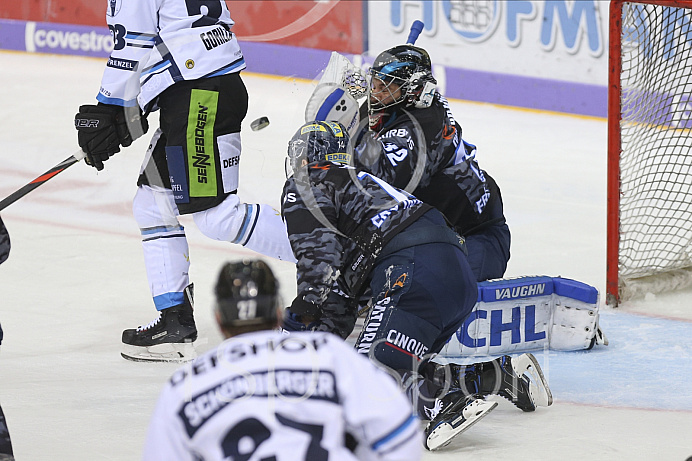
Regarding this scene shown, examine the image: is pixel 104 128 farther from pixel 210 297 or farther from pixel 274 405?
pixel 274 405

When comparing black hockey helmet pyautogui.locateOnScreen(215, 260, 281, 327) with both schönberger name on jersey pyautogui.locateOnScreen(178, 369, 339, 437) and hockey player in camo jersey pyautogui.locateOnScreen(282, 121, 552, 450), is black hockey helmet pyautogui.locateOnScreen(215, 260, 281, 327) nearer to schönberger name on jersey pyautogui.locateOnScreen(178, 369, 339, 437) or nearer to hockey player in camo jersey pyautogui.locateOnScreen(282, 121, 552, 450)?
schönberger name on jersey pyautogui.locateOnScreen(178, 369, 339, 437)

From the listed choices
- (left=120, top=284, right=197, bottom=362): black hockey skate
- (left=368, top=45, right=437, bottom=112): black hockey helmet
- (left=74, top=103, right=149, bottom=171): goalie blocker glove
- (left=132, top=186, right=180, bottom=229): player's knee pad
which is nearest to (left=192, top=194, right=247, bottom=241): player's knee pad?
(left=132, top=186, right=180, bottom=229): player's knee pad

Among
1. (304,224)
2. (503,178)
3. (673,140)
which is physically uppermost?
(304,224)

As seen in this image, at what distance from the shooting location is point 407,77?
404 centimetres

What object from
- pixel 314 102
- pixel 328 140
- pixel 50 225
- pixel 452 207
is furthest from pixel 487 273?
pixel 50 225

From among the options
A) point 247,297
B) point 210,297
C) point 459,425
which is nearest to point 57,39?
point 210,297

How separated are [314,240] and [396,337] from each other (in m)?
0.34

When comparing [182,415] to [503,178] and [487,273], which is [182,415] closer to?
[487,273]

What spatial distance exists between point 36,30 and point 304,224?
838 cm

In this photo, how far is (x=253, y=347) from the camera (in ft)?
5.85

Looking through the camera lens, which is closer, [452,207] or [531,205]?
[452,207]

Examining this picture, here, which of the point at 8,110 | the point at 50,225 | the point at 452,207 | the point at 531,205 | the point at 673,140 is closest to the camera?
the point at 452,207

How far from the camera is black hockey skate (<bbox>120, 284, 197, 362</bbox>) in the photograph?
13.2 feet

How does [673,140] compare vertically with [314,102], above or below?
below
